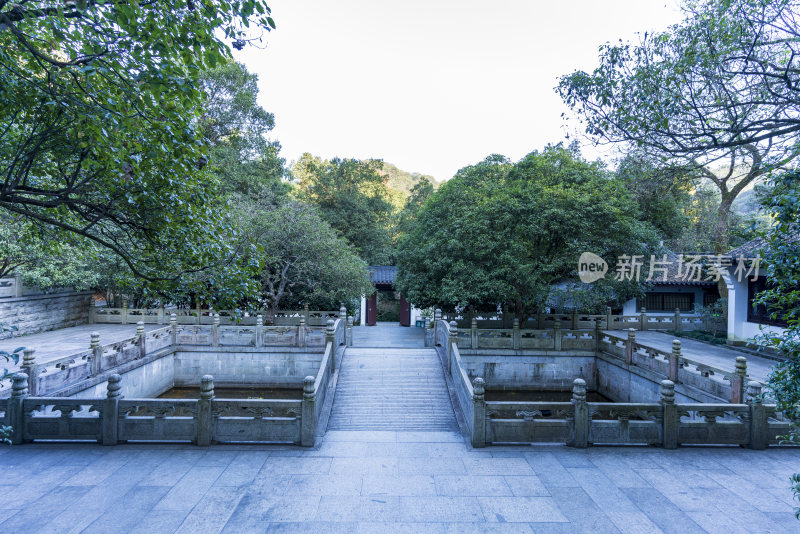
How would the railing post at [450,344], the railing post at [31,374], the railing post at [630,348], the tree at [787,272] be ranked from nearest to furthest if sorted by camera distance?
1. the tree at [787,272]
2. the railing post at [31,374]
3. the railing post at [450,344]
4. the railing post at [630,348]

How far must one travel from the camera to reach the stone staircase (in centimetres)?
973

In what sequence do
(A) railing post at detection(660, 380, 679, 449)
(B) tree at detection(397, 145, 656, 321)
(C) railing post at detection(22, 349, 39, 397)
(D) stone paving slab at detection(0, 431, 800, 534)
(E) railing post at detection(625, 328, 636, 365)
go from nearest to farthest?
(D) stone paving slab at detection(0, 431, 800, 534)
(A) railing post at detection(660, 380, 679, 449)
(C) railing post at detection(22, 349, 39, 397)
(E) railing post at detection(625, 328, 636, 365)
(B) tree at detection(397, 145, 656, 321)

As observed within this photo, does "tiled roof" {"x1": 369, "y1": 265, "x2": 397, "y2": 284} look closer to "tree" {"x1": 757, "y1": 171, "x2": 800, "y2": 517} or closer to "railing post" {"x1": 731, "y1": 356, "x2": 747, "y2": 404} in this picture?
"railing post" {"x1": 731, "y1": 356, "x2": 747, "y2": 404}

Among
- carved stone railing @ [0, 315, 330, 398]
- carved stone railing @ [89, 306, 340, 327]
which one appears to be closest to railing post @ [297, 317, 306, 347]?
carved stone railing @ [0, 315, 330, 398]

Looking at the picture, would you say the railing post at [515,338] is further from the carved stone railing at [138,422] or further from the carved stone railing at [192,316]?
the carved stone railing at [138,422]

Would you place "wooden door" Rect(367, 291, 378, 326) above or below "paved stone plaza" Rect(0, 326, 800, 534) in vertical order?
above

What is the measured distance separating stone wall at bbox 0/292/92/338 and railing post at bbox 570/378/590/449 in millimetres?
17757

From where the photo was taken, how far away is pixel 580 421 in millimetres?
7094

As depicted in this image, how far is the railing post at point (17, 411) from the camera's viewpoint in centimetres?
676

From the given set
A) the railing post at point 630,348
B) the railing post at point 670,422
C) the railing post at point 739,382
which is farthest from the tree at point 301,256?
the railing post at point 739,382

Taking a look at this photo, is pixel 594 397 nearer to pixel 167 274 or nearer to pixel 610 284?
pixel 610 284

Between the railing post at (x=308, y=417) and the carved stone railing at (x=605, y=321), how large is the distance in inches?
450

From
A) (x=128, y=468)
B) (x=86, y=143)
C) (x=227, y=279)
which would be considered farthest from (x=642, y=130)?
(x=128, y=468)

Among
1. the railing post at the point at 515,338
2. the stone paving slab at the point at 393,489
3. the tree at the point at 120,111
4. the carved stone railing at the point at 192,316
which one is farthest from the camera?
the carved stone railing at the point at 192,316
